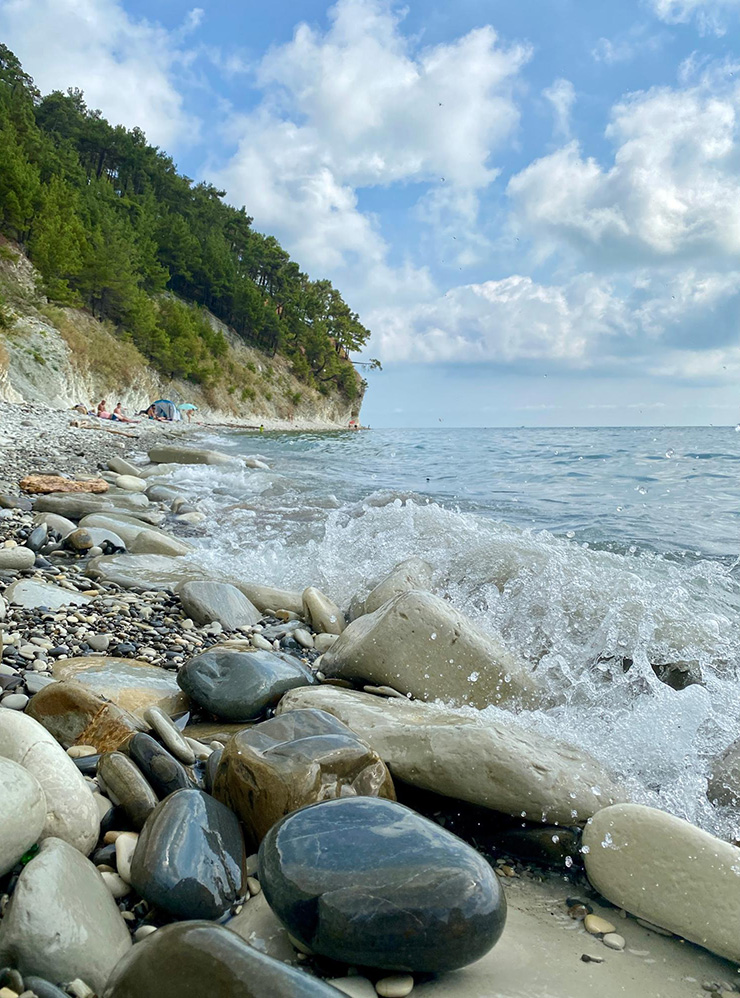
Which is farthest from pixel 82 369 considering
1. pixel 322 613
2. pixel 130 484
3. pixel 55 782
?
pixel 55 782

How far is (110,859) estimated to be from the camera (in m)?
1.88

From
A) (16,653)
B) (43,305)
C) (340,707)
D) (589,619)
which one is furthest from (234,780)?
(43,305)

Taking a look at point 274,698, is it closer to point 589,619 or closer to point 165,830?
point 165,830

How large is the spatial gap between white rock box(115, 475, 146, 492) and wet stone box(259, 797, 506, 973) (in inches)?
391

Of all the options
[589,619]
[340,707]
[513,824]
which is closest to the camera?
[513,824]

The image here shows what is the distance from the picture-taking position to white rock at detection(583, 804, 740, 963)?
1898 mm

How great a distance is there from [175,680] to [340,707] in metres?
0.92

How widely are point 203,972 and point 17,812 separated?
711mm

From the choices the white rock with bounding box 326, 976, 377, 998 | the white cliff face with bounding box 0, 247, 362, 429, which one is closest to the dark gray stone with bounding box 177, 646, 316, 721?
the white rock with bounding box 326, 976, 377, 998

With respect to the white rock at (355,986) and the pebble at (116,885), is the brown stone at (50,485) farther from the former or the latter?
the white rock at (355,986)

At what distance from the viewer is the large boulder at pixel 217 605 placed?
4.38 meters

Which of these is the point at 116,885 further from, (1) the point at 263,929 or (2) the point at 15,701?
(2) the point at 15,701

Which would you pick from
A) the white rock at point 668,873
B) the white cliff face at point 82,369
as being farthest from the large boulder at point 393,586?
the white cliff face at point 82,369

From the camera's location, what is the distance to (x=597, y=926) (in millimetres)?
1947
